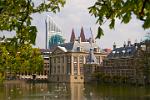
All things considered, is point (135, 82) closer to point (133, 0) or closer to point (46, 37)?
point (133, 0)

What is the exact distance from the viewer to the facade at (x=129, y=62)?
6675 centimetres

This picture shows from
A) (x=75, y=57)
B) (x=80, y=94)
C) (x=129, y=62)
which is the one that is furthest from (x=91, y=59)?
(x=80, y=94)

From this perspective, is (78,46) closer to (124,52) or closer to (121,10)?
(124,52)

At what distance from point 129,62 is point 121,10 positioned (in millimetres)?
68530

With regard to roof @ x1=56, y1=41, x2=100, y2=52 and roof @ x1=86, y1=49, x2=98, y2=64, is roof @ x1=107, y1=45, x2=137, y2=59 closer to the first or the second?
roof @ x1=86, y1=49, x2=98, y2=64

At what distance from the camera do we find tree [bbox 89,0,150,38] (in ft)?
9.47

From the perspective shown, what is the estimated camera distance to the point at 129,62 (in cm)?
7081

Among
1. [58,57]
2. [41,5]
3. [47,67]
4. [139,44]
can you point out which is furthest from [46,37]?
[41,5]

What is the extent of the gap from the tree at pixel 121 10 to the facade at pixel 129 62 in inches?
2475

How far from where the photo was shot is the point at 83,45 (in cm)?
9244

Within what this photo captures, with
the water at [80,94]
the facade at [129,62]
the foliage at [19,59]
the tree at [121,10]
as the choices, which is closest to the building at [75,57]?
the facade at [129,62]

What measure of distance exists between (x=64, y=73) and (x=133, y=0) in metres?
93.0

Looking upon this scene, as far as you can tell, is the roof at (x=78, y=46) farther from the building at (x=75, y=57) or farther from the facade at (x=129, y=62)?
the facade at (x=129, y=62)

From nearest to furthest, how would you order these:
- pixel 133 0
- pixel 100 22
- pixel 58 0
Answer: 1. pixel 133 0
2. pixel 100 22
3. pixel 58 0
